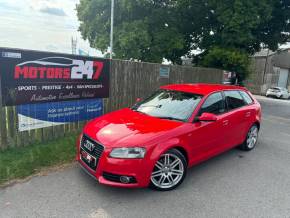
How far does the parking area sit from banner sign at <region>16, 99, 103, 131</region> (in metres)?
1.65

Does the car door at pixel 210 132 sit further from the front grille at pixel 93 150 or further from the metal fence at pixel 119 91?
the metal fence at pixel 119 91

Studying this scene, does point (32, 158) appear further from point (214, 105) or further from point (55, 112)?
point (214, 105)

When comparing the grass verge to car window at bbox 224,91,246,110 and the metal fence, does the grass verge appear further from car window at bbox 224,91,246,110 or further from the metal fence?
car window at bbox 224,91,246,110

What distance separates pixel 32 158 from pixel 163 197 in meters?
2.62

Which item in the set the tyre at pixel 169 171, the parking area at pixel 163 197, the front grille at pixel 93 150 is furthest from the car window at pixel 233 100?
the front grille at pixel 93 150

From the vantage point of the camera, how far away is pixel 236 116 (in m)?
4.68

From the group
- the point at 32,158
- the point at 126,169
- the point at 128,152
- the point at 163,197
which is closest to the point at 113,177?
the point at 126,169

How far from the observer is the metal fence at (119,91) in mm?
4715

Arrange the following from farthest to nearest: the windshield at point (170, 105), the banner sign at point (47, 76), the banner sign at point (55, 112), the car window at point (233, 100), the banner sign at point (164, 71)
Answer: the banner sign at point (164, 71)
the banner sign at point (55, 112)
the car window at point (233, 100)
the banner sign at point (47, 76)
the windshield at point (170, 105)

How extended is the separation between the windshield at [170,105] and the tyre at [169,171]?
0.67 metres

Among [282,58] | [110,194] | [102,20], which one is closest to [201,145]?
[110,194]

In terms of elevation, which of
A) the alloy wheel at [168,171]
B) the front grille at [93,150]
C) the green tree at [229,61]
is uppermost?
the green tree at [229,61]

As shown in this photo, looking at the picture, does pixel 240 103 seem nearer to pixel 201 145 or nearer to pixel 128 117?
pixel 201 145

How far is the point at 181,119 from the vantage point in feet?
12.4
